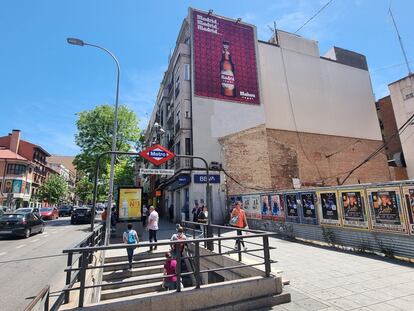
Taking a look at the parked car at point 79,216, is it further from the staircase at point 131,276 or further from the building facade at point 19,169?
the building facade at point 19,169

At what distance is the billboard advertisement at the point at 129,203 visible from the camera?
13558 millimetres

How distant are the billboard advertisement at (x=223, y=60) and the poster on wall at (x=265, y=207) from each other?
11.7m

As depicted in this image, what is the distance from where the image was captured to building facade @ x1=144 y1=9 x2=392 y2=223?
22.3 meters

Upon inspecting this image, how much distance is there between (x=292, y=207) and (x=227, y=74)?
1578 cm

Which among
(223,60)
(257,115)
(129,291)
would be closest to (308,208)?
(129,291)

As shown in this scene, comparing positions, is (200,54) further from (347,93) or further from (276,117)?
(347,93)

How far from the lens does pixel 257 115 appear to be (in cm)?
2488

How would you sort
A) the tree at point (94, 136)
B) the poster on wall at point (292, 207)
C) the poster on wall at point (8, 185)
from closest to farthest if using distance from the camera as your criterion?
the poster on wall at point (292, 207), the tree at point (94, 136), the poster on wall at point (8, 185)

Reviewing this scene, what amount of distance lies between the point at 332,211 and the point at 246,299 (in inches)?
279

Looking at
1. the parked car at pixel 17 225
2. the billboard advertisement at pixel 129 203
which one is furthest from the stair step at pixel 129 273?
the parked car at pixel 17 225

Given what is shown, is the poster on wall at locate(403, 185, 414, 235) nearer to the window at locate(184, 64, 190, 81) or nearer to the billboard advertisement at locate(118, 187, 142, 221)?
the billboard advertisement at locate(118, 187, 142, 221)

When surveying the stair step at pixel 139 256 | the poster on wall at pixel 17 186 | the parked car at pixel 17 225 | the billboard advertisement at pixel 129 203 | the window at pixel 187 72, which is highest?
the window at pixel 187 72

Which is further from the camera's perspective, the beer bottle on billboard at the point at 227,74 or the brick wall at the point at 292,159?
the beer bottle on billboard at the point at 227,74

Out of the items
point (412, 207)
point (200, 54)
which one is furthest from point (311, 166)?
point (412, 207)
